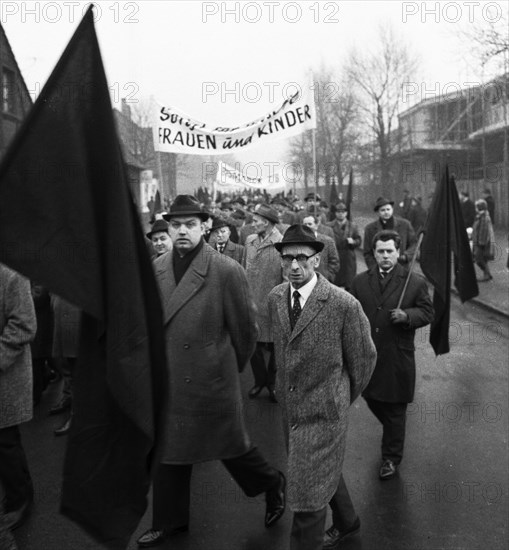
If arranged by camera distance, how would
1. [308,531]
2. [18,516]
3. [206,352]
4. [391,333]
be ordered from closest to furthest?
1. [308,531]
2. [206,352]
3. [18,516]
4. [391,333]

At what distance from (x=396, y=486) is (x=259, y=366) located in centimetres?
246

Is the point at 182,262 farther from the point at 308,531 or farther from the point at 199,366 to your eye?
the point at 308,531

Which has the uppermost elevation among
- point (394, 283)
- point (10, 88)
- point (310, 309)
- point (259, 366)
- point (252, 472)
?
point (10, 88)

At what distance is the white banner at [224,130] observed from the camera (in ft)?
34.8

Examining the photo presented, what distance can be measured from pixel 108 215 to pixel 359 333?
189 centimetres

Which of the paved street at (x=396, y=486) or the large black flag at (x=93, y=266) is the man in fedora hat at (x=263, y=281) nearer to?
the paved street at (x=396, y=486)

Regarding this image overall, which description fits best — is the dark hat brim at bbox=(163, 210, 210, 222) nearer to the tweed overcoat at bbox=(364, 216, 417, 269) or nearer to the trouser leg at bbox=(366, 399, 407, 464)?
the trouser leg at bbox=(366, 399, 407, 464)

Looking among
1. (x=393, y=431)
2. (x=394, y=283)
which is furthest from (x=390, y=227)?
(x=393, y=431)

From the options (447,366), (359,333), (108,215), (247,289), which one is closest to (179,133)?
(447,366)

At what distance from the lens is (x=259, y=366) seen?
6.63 m

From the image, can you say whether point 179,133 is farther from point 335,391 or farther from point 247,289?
point 335,391

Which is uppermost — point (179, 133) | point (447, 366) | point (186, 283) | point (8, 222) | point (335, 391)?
point (179, 133)

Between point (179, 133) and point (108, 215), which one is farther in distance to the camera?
point (179, 133)

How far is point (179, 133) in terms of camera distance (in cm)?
1087
